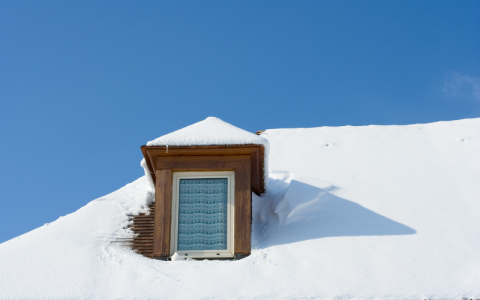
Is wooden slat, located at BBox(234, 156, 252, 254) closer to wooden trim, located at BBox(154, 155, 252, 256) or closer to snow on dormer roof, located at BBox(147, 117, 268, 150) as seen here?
wooden trim, located at BBox(154, 155, 252, 256)

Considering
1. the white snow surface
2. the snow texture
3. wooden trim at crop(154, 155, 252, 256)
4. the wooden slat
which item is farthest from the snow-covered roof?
the white snow surface

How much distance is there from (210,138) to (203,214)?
2.76 feet

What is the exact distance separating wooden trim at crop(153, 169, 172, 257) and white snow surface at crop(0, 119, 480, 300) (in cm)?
24

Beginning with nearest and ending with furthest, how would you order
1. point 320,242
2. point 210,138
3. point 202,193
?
point 320,242 → point 202,193 → point 210,138

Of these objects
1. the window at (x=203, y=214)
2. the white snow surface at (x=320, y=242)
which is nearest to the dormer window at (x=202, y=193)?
the window at (x=203, y=214)

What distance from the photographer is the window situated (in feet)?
19.7

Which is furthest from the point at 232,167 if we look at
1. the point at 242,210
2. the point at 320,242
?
the point at 320,242

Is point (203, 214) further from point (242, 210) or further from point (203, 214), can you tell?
point (242, 210)

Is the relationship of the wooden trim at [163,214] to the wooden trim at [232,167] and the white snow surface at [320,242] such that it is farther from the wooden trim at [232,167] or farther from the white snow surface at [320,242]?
the white snow surface at [320,242]

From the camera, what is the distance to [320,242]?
19.0 feet

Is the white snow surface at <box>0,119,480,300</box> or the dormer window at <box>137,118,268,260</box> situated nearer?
the white snow surface at <box>0,119,480,300</box>

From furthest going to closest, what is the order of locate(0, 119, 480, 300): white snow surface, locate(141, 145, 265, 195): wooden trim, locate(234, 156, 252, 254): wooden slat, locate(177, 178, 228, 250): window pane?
locate(141, 145, 265, 195): wooden trim, locate(177, 178, 228, 250): window pane, locate(234, 156, 252, 254): wooden slat, locate(0, 119, 480, 300): white snow surface

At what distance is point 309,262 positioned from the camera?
5.45 metres

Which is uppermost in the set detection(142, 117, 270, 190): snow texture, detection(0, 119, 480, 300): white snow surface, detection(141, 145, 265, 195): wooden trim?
detection(142, 117, 270, 190): snow texture
